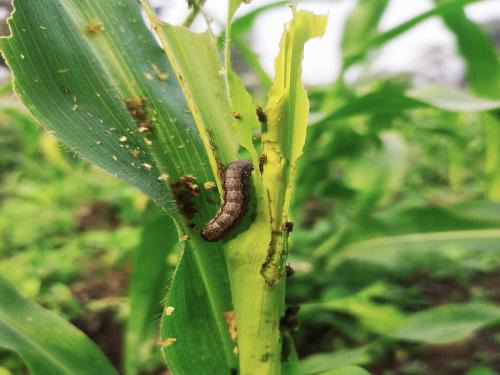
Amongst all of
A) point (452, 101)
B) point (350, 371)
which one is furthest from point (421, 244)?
point (350, 371)

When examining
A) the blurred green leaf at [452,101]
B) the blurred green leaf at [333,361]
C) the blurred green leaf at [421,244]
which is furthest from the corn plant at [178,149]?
the blurred green leaf at [421,244]

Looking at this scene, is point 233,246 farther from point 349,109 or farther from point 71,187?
point 71,187

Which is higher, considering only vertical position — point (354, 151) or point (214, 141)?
point (354, 151)

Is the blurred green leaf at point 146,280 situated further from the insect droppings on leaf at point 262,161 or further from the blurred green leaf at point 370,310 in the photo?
the insect droppings on leaf at point 262,161

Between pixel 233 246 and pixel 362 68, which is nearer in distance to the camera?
pixel 233 246

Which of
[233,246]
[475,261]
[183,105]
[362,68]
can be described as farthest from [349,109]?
[362,68]

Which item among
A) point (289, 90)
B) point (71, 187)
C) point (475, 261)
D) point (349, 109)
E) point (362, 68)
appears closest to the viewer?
point (289, 90)
